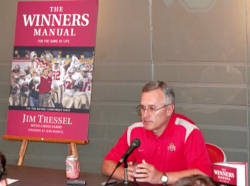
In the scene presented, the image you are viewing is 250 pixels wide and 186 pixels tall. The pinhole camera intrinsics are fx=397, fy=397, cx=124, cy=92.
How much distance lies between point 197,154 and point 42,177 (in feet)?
3.12

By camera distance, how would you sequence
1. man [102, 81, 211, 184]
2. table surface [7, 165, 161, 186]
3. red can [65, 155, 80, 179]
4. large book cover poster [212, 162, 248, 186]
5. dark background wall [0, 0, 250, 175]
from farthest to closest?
1. dark background wall [0, 0, 250, 175]
2. man [102, 81, 211, 184]
3. red can [65, 155, 80, 179]
4. table surface [7, 165, 161, 186]
5. large book cover poster [212, 162, 248, 186]

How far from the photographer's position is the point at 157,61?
3891mm

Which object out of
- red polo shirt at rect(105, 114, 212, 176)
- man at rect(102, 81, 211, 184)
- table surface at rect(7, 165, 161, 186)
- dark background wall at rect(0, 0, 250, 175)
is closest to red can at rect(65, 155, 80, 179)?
table surface at rect(7, 165, 161, 186)

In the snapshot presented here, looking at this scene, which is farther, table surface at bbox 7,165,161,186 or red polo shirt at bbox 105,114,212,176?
red polo shirt at bbox 105,114,212,176

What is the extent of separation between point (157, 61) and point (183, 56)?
260 mm

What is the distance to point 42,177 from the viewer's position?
7.70 ft

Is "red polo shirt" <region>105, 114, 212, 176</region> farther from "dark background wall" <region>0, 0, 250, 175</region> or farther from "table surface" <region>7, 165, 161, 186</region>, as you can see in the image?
"dark background wall" <region>0, 0, 250, 175</region>

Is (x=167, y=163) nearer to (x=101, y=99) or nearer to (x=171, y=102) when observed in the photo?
(x=171, y=102)

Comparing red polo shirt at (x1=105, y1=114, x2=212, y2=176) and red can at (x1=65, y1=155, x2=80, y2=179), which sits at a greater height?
red polo shirt at (x1=105, y1=114, x2=212, y2=176)

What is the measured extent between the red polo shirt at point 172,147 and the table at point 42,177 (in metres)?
0.33

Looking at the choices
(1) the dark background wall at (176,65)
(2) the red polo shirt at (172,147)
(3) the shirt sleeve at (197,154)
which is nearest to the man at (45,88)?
(1) the dark background wall at (176,65)

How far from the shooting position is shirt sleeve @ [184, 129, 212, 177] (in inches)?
95.0

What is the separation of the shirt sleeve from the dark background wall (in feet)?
4.21

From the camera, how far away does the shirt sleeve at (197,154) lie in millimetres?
2412
